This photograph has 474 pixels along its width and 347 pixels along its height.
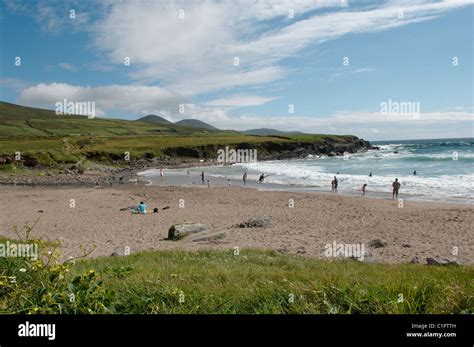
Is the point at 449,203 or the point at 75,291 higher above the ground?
the point at 75,291

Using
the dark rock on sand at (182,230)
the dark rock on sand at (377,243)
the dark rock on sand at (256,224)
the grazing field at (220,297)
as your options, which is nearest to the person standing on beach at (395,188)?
the dark rock on sand at (256,224)

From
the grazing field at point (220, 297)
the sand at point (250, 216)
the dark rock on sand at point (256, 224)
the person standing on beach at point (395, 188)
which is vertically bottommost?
the sand at point (250, 216)

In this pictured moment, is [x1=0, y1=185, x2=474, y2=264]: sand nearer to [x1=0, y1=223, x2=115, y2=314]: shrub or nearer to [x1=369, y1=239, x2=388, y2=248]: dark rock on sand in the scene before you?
[x1=369, y1=239, x2=388, y2=248]: dark rock on sand

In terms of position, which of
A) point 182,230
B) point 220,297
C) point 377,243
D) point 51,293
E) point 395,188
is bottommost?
point 377,243

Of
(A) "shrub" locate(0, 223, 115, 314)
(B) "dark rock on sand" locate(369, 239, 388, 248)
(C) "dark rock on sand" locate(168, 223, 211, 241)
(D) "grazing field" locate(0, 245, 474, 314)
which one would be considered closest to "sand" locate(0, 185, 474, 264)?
(B) "dark rock on sand" locate(369, 239, 388, 248)

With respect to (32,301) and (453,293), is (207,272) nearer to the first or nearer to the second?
(32,301)

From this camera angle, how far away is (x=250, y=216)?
25.6m

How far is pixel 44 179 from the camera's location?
169ft

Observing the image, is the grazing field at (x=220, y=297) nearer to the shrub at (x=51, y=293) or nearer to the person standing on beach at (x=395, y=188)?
the shrub at (x=51, y=293)

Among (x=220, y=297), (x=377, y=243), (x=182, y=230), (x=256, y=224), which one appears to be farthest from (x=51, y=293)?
(x=256, y=224)

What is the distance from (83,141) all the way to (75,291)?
94.0 m

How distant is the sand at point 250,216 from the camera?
16281 mm

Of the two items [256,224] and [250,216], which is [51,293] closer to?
[256,224]
